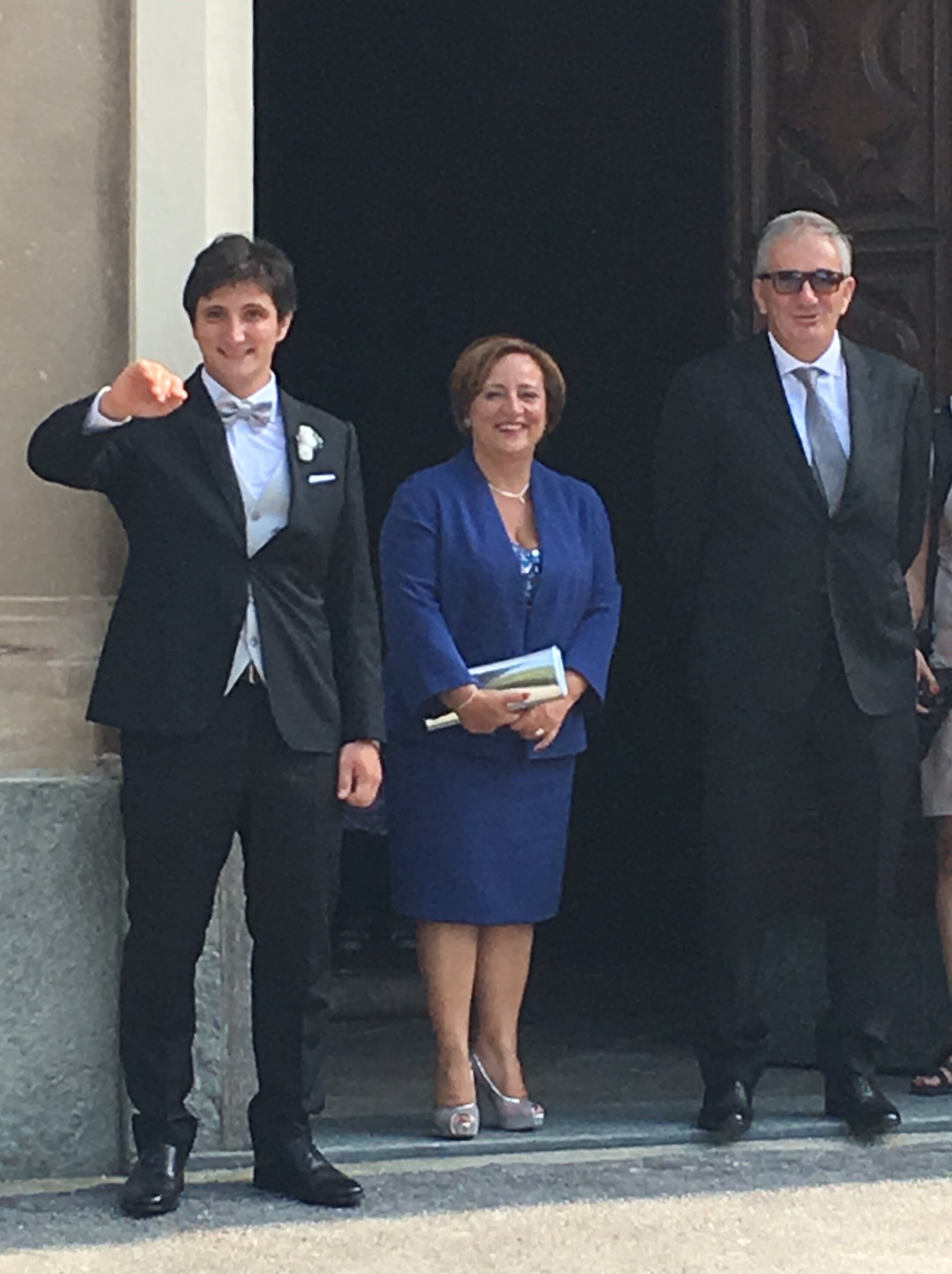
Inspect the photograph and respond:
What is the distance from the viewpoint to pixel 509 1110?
5.06 meters

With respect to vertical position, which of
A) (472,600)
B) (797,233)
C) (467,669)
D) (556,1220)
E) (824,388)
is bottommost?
(556,1220)

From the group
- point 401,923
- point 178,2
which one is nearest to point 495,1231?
point 178,2

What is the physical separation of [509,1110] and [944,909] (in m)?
1.22

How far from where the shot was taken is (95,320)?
4.82 meters

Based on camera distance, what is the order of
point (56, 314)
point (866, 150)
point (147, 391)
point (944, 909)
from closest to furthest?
point (147, 391), point (56, 314), point (944, 909), point (866, 150)

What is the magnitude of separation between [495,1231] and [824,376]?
2.11 metres

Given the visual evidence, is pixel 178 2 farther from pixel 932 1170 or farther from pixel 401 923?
pixel 401 923

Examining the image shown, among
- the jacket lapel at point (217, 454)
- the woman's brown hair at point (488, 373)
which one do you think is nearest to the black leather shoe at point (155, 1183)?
the jacket lapel at point (217, 454)

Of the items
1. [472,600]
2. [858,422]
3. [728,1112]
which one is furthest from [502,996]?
[858,422]

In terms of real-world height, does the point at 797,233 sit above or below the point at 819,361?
above

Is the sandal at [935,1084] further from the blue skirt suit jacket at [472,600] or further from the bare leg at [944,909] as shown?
the blue skirt suit jacket at [472,600]

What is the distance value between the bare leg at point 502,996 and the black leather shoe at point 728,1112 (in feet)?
1.48

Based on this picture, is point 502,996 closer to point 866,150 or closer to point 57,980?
point 57,980

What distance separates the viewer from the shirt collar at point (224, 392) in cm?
446
